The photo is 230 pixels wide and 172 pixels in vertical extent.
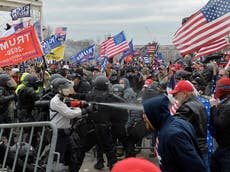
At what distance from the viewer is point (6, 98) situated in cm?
883

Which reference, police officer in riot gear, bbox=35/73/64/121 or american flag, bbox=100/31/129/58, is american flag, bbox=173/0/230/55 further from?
american flag, bbox=100/31/129/58

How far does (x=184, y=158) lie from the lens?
3.77 meters

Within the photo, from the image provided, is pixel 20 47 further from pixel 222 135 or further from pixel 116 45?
pixel 116 45

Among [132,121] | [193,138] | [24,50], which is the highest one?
[24,50]

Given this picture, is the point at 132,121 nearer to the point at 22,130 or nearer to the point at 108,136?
the point at 108,136

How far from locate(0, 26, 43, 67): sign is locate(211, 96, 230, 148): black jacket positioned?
6.40 meters

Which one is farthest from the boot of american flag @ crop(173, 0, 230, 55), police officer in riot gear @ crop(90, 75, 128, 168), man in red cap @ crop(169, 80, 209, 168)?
man in red cap @ crop(169, 80, 209, 168)

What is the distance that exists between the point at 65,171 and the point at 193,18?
4.38 metres

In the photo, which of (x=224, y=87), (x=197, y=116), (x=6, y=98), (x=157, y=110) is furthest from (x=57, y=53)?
(x=157, y=110)

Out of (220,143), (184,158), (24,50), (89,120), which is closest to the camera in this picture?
(184,158)

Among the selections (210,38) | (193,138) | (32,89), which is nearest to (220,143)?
(193,138)

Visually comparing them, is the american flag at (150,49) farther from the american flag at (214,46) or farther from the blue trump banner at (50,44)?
the american flag at (214,46)

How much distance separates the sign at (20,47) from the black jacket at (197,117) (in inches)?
246

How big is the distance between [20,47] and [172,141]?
26.3 feet
